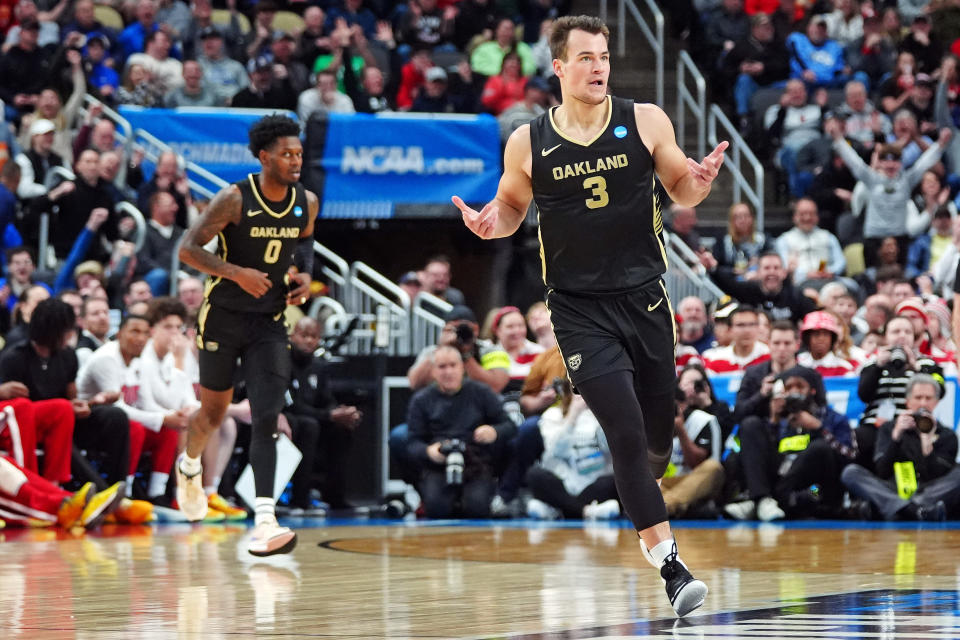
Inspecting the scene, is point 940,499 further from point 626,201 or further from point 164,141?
point 164,141

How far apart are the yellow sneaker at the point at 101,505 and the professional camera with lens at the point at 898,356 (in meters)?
5.75

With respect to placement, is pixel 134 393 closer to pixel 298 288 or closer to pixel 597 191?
pixel 298 288

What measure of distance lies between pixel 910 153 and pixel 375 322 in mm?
7492

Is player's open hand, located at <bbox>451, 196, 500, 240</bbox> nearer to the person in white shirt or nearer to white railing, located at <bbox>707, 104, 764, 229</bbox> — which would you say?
the person in white shirt

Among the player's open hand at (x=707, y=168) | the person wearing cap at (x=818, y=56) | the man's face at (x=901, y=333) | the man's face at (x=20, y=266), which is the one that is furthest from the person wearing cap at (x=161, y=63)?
the player's open hand at (x=707, y=168)

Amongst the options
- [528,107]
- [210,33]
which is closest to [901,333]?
[528,107]

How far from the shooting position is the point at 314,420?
1411 cm

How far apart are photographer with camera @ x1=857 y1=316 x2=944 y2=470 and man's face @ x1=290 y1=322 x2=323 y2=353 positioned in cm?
446

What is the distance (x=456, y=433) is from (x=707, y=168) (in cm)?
738

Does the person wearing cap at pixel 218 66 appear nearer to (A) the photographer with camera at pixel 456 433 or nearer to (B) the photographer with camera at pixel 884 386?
(A) the photographer with camera at pixel 456 433

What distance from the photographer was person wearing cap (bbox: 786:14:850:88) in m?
21.8

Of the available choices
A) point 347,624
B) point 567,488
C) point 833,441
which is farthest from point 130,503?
point 347,624

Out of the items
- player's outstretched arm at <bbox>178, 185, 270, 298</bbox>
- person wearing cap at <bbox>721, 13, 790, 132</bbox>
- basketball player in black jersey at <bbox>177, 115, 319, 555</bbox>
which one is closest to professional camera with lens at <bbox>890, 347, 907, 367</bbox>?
basketball player in black jersey at <bbox>177, 115, 319, 555</bbox>

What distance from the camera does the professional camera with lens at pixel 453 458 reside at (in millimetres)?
13414
